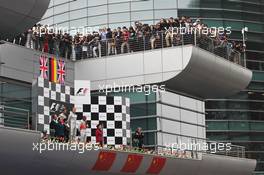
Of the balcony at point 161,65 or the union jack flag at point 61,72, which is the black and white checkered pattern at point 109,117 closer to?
the union jack flag at point 61,72

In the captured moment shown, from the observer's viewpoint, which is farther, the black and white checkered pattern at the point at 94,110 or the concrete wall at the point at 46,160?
the black and white checkered pattern at the point at 94,110

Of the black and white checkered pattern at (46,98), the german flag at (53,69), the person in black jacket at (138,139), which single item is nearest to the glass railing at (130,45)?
the german flag at (53,69)

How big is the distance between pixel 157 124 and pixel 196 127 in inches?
177

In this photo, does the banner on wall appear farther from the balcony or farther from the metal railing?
the balcony

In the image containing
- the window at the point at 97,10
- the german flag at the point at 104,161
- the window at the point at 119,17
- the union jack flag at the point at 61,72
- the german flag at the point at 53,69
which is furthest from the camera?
the window at the point at 97,10

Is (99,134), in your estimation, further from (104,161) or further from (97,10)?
(97,10)

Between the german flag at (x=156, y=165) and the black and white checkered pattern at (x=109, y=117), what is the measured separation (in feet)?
5.17

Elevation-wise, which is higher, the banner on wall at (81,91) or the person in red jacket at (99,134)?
the banner on wall at (81,91)

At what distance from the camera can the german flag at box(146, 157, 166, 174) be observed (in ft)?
90.0

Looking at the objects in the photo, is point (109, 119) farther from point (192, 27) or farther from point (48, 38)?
point (192, 27)

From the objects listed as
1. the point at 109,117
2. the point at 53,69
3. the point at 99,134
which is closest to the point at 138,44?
the point at 53,69

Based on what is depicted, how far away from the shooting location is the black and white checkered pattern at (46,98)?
2364 cm

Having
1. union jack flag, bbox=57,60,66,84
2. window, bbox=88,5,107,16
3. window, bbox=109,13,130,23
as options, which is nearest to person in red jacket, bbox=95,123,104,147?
union jack flag, bbox=57,60,66,84

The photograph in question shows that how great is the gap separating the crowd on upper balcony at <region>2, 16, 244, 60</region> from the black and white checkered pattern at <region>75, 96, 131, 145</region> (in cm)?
564
